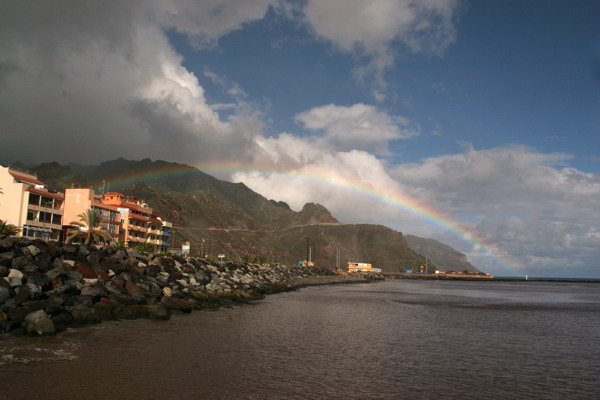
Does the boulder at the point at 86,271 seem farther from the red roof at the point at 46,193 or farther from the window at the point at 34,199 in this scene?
the window at the point at 34,199

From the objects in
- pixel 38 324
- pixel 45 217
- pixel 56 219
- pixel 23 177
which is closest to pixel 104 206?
pixel 56 219

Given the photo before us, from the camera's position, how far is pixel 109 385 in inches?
653

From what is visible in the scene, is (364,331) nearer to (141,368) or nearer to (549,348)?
(549,348)

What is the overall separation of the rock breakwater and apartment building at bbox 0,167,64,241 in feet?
107

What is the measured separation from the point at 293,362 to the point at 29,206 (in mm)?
73763

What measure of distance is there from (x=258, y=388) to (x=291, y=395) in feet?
5.12

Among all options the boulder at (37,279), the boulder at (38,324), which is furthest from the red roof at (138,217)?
the boulder at (38,324)

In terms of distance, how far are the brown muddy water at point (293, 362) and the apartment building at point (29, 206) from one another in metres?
55.9

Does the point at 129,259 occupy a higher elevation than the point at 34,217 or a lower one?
lower

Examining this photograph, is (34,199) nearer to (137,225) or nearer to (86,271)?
(137,225)

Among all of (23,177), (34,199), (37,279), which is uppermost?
(23,177)

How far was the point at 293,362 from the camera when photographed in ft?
72.6

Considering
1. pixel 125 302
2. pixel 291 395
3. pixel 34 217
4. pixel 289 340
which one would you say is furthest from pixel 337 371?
pixel 34 217

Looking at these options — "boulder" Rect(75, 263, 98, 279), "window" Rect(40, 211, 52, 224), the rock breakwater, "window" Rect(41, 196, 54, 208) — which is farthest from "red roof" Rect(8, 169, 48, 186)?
"boulder" Rect(75, 263, 98, 279)
